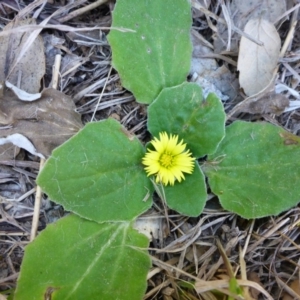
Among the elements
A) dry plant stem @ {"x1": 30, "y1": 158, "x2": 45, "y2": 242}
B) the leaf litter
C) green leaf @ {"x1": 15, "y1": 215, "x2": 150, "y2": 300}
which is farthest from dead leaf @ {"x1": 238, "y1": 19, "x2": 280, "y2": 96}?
dry plant stem @ {"x1": 30, "y1": 158, "x2": 45, "y2": 242}

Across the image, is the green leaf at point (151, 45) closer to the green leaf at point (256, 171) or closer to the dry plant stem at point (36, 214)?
the green leaf at point (256, 171)

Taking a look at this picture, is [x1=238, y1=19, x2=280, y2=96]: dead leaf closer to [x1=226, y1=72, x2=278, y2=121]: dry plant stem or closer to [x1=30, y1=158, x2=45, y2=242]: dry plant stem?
[x1=226, y1=72, x2=278, y2=121]: dry plant stem

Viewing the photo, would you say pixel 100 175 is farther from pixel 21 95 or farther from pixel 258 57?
pixel 258 57

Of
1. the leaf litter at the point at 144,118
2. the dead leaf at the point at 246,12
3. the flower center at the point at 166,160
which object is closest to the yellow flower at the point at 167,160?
the flower center at the point at 166,160

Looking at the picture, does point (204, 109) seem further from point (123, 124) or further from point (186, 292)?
point (186, 292)

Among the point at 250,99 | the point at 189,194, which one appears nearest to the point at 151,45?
the point at 250,99
